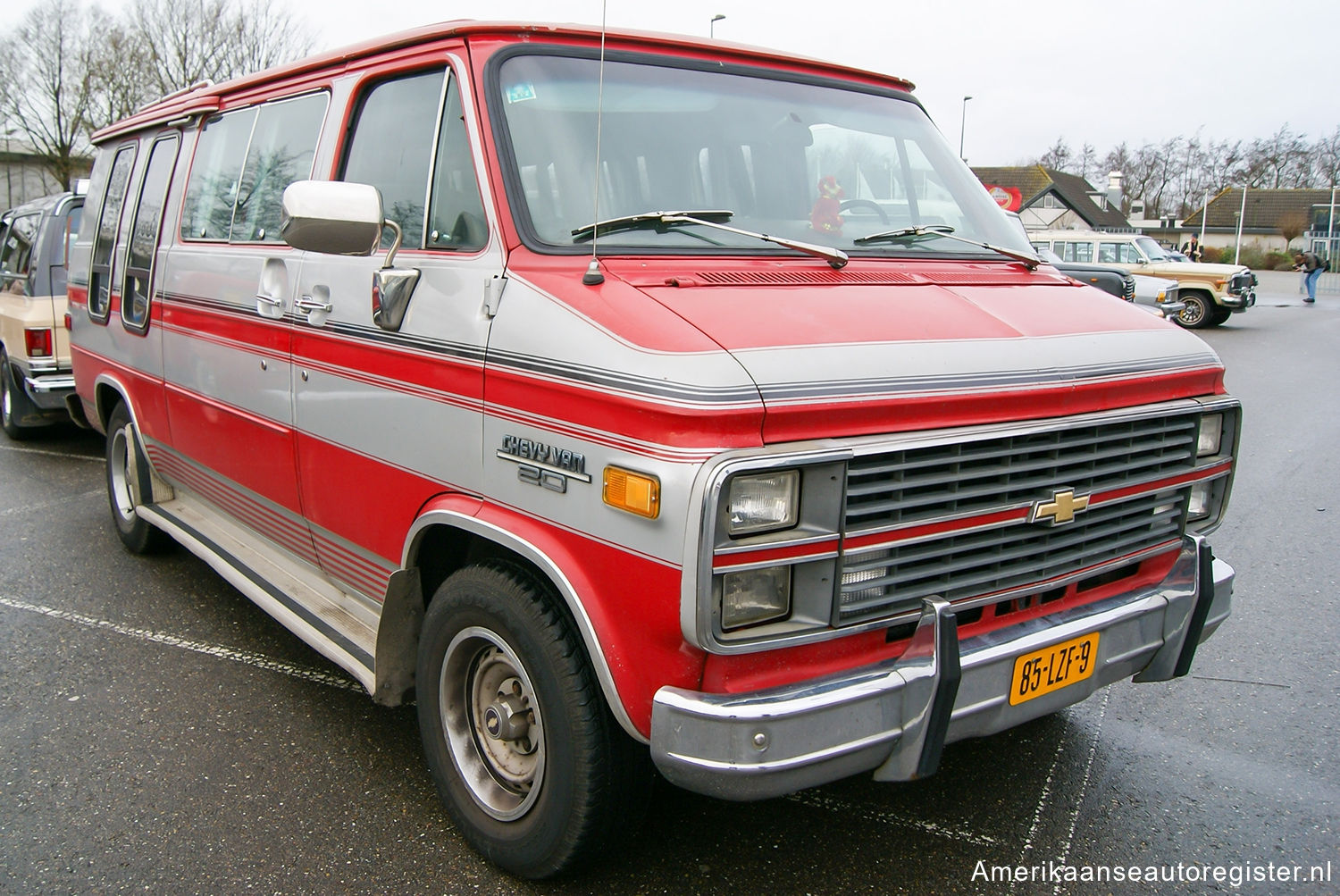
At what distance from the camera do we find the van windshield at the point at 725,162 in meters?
3.03

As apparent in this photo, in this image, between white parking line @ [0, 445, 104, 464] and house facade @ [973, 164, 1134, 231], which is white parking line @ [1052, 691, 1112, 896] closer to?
white parking line @ [0, 445, 104, 464]

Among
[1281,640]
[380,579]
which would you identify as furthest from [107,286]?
[1281,640]

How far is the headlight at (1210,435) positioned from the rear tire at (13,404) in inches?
358

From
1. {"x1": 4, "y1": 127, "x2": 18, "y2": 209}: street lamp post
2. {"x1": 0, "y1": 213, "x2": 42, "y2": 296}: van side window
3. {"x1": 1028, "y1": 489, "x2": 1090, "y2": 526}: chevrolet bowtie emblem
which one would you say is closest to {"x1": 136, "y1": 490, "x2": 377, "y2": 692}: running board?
{"x1": 1028, "y1": 489, "x2": 1090, "y2": 526}: chevrolet bowtie emblem

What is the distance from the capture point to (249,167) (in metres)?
4.37

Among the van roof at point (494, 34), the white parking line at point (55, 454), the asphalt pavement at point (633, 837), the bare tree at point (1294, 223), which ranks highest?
the bare tree at point (1294, 223)

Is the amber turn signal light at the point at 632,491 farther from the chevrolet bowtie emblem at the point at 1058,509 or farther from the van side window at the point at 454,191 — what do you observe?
the chevrolet bowtie emblem at the point at 1058,509

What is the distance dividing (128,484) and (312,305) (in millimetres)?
2881

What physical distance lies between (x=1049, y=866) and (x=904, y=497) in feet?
4.50

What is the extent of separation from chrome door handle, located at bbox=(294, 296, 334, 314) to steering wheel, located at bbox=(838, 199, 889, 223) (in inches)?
71.4

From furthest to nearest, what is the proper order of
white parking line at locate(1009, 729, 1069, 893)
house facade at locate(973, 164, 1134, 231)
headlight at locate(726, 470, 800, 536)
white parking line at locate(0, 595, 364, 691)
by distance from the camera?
house facade at locate(973, 164, 1134, 231) < white parking line at locate(0, 595, 364, 691) < white parking line at locate(1009, 729, 1069, 893) < headlight at locate(726, 470, 800, 536)

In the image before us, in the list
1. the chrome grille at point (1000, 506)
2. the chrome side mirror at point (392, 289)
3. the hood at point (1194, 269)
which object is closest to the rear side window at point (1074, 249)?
the hood at point (1194, 269)

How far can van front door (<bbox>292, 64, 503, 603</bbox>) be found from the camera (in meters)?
2.98

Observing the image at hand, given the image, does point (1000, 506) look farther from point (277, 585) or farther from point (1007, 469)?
point (277, 585)
